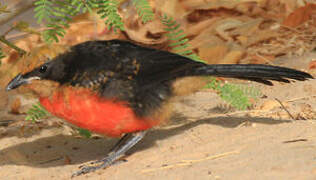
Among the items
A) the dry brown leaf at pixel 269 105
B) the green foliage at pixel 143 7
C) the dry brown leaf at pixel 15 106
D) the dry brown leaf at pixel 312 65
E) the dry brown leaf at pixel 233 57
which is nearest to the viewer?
the green foliage at pixel 143 7

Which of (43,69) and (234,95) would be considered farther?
(234,95)

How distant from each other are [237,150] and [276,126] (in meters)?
0.52

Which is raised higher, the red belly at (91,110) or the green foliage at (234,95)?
the red belly at (91,110)

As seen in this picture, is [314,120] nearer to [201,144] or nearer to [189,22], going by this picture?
[201,144]

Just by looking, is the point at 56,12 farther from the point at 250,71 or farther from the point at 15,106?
the point at 250,71

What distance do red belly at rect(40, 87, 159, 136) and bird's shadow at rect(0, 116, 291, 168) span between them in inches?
20.5

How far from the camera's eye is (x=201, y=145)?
3.62 m

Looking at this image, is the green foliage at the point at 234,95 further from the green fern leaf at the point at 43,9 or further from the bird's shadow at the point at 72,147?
the green fern leaf at the point at 43,9

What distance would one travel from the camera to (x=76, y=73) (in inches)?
135

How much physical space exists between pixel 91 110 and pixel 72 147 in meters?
0.99

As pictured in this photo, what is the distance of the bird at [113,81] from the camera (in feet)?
11.1

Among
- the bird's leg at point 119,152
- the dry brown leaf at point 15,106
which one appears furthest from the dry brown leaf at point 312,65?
the dry brown leaf at point 15,106

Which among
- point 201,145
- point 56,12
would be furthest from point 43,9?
point 201,145

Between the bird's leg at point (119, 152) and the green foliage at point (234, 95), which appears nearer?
the bird's leg at point (119, 152)
